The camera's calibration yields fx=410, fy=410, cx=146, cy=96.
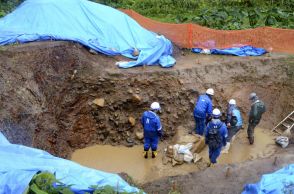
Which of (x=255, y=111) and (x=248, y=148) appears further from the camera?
(x=248, y=148)

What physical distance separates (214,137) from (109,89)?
410cm

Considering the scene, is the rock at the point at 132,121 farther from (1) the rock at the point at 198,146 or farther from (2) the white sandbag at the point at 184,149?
(1) the rock at the point at 198,146

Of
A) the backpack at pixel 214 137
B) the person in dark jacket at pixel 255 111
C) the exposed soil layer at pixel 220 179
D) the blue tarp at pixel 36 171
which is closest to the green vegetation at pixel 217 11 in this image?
the person in dark jacket at pixel 255 111

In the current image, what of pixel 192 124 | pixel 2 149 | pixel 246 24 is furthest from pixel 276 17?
pixel 2 149

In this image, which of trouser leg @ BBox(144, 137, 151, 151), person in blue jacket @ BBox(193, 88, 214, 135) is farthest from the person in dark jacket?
trouser leg @ BBox(144, 137, 151, 151)

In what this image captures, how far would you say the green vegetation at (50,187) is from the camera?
6.52 meters

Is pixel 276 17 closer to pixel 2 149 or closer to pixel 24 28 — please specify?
pixel 24 28

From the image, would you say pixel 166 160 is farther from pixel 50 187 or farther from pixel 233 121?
pixel 50 187

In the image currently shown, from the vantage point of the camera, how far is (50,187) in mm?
6590

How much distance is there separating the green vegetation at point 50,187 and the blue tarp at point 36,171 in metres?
0.13

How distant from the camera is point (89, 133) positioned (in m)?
13.4

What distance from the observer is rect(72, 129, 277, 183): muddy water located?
39.7 ft

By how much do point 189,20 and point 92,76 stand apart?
26.1 feet

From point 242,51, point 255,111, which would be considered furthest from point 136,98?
point 242,51
